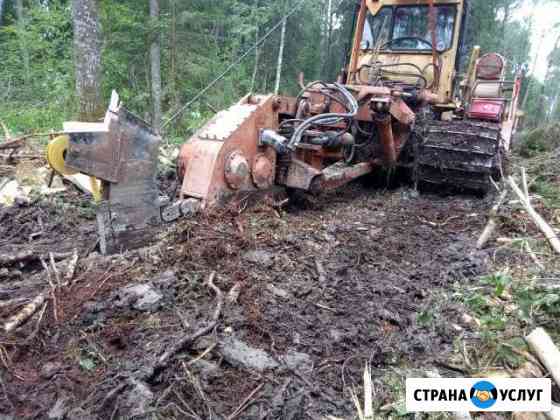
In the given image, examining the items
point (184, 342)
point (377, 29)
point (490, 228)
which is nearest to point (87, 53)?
point (377, 29)

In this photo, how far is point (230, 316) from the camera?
2.74 meters

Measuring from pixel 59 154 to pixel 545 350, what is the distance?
333cm

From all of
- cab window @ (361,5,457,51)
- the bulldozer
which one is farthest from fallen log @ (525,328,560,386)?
cab window @ (361,5,457,51)

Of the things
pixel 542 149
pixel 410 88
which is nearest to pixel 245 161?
pixel 410 88

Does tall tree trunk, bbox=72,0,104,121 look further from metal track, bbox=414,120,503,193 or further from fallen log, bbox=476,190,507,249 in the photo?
fallen log, bbox=476,190,507,249

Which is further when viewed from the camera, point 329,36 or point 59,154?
point 329,36

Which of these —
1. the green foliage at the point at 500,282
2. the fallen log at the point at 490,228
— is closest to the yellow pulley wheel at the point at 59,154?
the green foliage at the point at 500,282

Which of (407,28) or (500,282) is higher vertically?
(407,28)

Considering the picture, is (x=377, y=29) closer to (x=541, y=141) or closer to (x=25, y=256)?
(x=25, y=256)

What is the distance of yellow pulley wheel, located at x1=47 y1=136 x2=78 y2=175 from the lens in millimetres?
2990

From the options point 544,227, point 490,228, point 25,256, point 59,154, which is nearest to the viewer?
point 59,154

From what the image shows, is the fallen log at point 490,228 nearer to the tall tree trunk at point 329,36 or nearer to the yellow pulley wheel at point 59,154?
the yellow pulley wheel at point 59,154

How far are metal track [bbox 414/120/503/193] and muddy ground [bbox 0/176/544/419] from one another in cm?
115

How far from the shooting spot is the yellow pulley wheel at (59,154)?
299 cm
